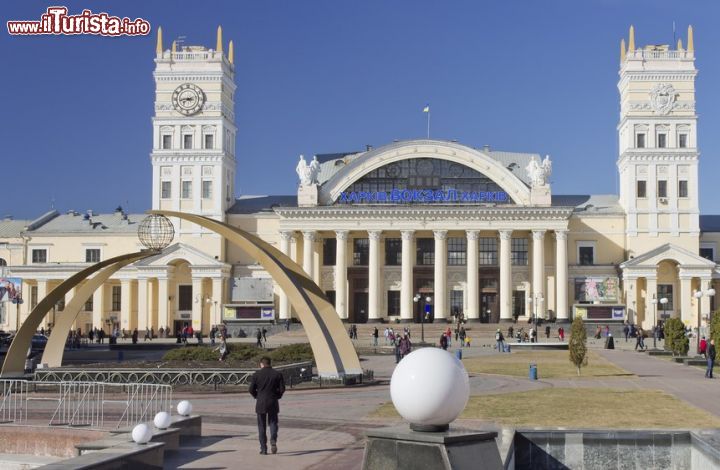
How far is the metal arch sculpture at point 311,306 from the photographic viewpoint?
101 feet

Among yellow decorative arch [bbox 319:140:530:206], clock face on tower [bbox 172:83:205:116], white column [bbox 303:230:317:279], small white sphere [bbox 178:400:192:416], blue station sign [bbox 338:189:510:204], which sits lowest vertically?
small white sphere [bbox 178:400:192:416]

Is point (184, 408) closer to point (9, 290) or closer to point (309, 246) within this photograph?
point (9, 290)

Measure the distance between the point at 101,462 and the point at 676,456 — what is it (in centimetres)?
956

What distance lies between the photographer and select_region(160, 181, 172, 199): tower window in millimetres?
94938

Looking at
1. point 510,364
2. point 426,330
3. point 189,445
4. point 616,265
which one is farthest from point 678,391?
point 616,265

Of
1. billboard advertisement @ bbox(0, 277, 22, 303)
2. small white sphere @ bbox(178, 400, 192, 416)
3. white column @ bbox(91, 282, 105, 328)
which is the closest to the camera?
small white sphere @ bbox(178, 400, 192, 416)

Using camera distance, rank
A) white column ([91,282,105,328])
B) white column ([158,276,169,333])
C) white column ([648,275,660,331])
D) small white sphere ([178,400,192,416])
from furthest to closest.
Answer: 1. white column ([91,282,105,328])
2. white column ([158,276,169,333])
3. white column ([648,275,660,331])
4. small white sphere ([178,400,192,416])

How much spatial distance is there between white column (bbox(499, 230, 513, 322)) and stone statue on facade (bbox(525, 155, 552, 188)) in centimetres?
546

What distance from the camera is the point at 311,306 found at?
102 ft

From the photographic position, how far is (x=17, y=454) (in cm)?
1925

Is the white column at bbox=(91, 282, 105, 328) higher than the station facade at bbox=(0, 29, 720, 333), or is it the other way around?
the station facade at bbox=(0, 29, 720, 333)

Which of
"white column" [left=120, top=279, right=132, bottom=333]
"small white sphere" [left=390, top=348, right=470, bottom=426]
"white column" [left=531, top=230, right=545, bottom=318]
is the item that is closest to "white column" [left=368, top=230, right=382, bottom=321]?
"white column" [left=531, top=230, right=545, bottom=318]

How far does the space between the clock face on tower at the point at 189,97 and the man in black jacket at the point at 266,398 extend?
259 ft

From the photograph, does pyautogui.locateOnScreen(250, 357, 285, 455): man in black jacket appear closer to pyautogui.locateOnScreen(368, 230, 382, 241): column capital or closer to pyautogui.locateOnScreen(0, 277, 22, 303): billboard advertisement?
pyautogui.locateOnScreen(0, 277, 22, 303): billboard advertisement
